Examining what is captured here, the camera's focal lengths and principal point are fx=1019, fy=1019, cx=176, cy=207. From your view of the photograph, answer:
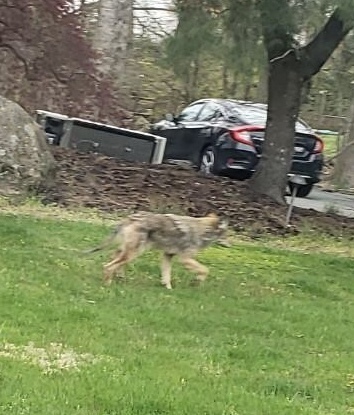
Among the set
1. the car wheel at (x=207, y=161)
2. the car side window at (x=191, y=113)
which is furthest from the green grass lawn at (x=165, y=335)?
the car side window at (x=191, y=113)

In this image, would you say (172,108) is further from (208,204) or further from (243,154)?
(208,204)

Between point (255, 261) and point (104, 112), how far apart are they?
8.43 m

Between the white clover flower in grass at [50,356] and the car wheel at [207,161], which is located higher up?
the white clover flower in grass at [50,356]

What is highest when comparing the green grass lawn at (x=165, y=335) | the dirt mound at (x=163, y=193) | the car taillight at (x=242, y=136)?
the car taillight at (x=242, y=136)

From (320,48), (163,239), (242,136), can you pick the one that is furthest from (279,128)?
(163,239)

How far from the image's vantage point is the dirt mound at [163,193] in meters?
14.3

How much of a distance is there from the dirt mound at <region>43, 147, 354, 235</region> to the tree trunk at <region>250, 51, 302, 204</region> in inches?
14.1

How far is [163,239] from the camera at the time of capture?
31.2ft

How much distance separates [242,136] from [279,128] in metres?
1.68

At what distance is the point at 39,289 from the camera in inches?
328

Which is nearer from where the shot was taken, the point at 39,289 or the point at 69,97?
the point at 39,289

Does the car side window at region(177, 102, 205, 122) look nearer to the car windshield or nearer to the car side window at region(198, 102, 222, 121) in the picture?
the car side window at region(198, 102, 222, 121)

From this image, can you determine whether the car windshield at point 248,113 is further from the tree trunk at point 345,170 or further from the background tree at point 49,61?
the tree trunk at point 345,170

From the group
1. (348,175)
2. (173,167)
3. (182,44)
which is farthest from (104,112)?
(348,175)
